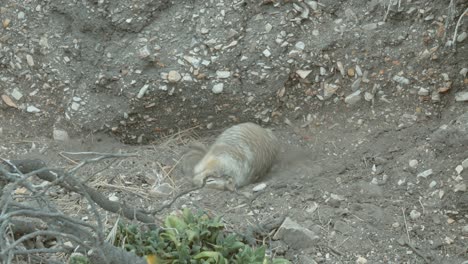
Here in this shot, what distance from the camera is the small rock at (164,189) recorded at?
4523 millimetres

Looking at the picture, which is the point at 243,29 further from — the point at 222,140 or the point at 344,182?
the point at 344,182

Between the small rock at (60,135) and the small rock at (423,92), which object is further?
the small rock at (60,135)

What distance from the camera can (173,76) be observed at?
5012 mm

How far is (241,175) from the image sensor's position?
15.2 ft

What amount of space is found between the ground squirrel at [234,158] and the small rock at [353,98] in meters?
0.53

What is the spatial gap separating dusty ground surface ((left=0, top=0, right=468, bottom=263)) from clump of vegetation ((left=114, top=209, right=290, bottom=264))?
2.29 feet

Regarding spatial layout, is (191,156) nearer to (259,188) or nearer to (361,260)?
(259,188)

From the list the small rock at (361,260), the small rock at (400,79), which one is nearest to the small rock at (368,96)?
the small rock at (400,79)

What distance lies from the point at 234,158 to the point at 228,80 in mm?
616

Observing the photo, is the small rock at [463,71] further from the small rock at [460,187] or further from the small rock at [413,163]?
the small rock at [460,187]

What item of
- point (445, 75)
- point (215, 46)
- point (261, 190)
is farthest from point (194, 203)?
point (445, 75)

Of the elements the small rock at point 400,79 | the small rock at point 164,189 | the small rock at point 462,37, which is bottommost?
the small rock at point 164,189

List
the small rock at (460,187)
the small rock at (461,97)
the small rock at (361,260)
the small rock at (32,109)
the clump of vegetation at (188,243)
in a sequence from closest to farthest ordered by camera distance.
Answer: the clump of vegetation at (188,243), the small rock at (361,260), the small rock at (460,187), the small rock at (461,97), the small rock at (32,109)

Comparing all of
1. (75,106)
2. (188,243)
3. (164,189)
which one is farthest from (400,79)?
(75,106)
